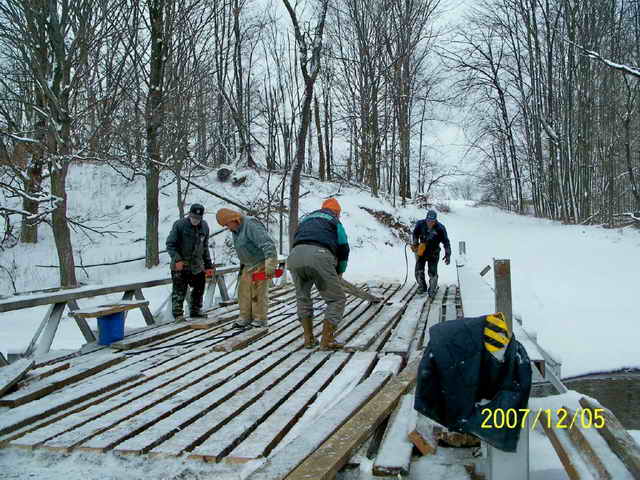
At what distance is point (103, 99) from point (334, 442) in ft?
30.8

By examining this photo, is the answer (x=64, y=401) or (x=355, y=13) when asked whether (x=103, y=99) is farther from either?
(x=355, y=13)

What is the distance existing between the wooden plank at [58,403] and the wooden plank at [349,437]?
2.18 m

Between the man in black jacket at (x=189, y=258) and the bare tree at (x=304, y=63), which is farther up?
the bare tree at (x=304, y=63)

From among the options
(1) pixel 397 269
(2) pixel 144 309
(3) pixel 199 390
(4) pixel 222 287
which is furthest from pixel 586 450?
(1) pixel 397 269

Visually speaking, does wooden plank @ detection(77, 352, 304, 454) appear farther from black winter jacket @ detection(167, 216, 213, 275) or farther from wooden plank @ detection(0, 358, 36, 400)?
black winter jacket @ detection(167, 216, 213, 275)

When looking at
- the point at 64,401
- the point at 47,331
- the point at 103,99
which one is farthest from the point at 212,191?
the point at 64,401

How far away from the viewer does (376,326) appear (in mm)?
6457

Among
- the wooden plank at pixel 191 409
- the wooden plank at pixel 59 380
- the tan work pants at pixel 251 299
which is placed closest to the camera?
the wooden plank at pixel 191 409

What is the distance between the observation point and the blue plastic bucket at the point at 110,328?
5.75 meters

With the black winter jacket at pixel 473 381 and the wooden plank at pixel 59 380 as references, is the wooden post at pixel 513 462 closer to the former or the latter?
the black winter jacket at pixel 473 381

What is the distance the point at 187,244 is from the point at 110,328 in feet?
5.38

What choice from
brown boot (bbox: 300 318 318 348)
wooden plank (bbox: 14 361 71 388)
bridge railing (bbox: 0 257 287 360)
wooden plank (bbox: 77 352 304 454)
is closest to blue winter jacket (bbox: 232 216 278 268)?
brown boot (bbox: 300 318 318 348)

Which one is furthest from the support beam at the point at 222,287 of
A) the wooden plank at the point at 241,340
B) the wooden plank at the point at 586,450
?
the wooden plank at the point at 586,450

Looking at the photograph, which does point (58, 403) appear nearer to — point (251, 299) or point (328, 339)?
point (328, 339)
